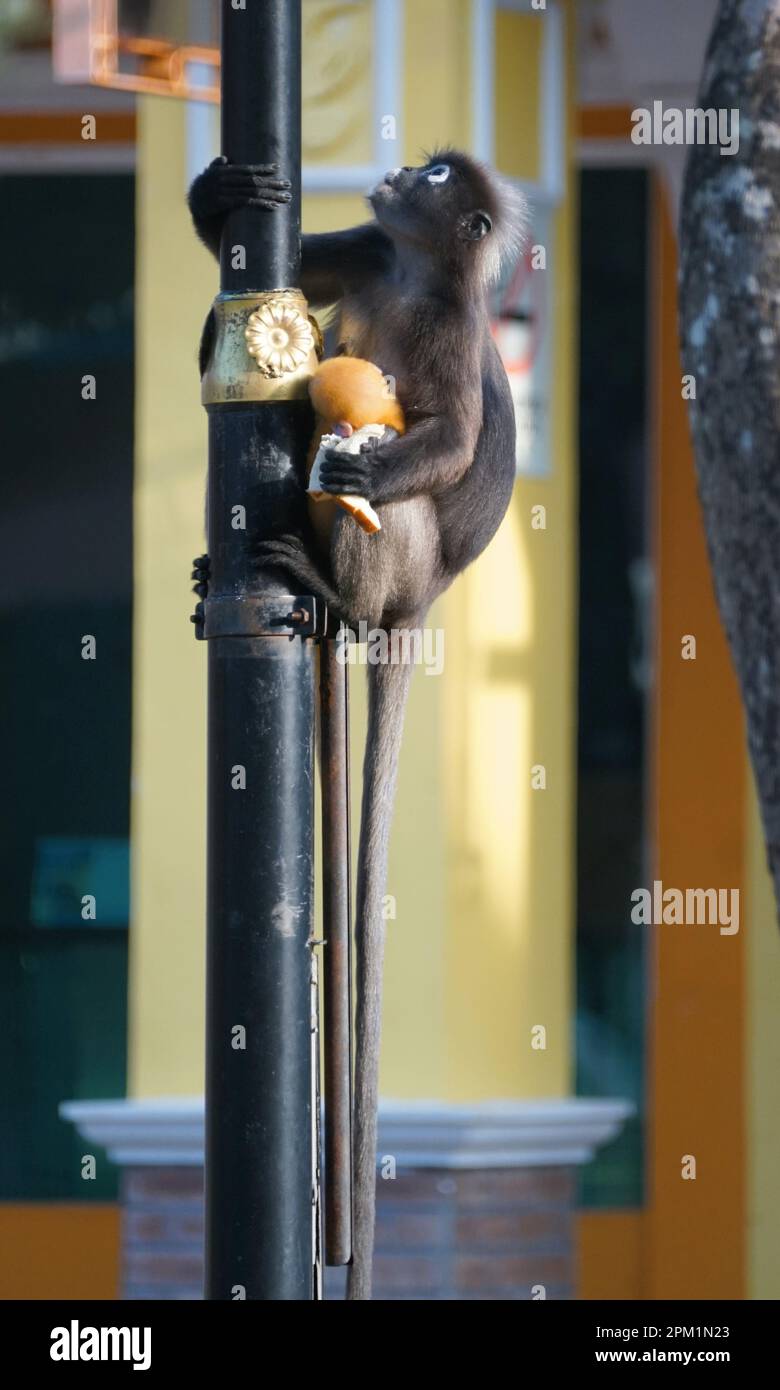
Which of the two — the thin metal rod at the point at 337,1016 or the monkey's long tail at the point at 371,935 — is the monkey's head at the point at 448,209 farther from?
the thin metal rod at the point at 337,1016

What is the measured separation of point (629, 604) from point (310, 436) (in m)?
5.18

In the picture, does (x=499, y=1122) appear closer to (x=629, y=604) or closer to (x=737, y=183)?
(x=629, y=604)

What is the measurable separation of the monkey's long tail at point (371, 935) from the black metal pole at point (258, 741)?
3.6 inches

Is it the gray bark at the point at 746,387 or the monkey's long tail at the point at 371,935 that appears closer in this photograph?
the gray bark at the point at 746,387

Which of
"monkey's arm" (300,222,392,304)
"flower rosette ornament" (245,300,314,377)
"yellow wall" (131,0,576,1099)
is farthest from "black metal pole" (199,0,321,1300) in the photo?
"yellow wall" (131,0,576,1099)

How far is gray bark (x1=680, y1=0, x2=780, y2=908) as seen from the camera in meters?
2.05

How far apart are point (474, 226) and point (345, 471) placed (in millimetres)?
698

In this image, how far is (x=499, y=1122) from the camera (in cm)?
631

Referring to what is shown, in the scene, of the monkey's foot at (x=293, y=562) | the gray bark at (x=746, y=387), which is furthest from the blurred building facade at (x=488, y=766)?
the gray bark at (x=746, y=387)

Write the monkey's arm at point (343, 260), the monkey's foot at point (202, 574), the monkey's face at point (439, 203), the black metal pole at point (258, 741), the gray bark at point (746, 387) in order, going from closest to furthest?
the gray bark at point (746, 387) → the black metal pole at point (258, 741) → the monkey's foot at point (202, 574) → the monkey's face at point (439, 203) → the monkey's arm at point (343, 260)

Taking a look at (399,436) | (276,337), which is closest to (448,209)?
(399,436)

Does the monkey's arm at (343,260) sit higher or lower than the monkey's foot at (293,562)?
higher

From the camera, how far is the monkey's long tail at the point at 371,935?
8.02ft
